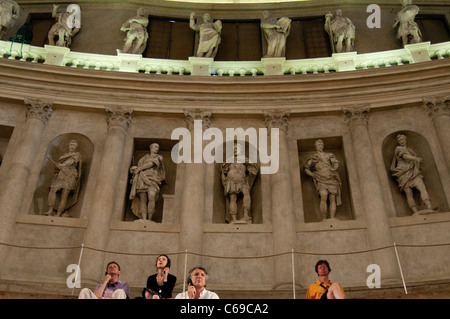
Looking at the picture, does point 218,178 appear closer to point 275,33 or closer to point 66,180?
point 66,180

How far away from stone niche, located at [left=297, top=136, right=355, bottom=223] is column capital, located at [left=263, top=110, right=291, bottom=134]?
812mm

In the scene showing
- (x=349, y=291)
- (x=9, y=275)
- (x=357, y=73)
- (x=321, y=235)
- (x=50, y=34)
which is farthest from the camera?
(x=50, y=34)

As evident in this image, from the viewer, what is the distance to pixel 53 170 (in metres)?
17.2

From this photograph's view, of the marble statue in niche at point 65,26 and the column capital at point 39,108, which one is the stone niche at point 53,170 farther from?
the marble statue in niche at point 65,26

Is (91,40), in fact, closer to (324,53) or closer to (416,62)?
(324,53)

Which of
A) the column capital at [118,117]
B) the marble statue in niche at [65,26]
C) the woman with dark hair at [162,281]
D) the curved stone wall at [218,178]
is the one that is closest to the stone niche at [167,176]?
the curved stone wall at [218,178]

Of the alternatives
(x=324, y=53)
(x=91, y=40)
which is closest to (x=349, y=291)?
(x=324, y=53)

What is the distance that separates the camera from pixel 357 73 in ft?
59.7

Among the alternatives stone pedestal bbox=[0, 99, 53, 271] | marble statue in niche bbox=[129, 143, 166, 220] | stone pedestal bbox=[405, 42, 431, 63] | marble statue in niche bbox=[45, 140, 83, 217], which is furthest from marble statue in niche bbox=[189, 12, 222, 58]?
stone pedestal bbox=[405, 42, 431, 63]

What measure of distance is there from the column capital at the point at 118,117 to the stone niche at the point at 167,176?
2.23ft

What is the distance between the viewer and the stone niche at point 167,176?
1669cm

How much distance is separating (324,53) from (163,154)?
26.2 feet

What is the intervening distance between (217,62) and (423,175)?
857 cm

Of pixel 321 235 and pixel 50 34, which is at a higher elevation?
pixel 50 34
